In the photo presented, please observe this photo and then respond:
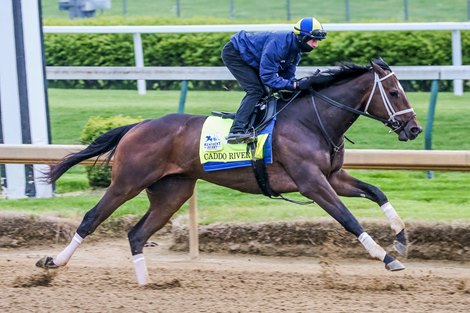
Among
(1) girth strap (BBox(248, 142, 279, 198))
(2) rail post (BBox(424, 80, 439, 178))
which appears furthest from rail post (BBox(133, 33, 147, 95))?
(1) girth strap (BBox(248, 142, 279, 198))

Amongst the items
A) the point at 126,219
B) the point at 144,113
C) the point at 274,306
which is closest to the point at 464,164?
the point at 274,306

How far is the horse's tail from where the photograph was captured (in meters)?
8.32

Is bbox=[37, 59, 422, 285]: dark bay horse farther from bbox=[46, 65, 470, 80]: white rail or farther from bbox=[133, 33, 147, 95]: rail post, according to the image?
bbox=[133, 33, 147, 95]: rail post

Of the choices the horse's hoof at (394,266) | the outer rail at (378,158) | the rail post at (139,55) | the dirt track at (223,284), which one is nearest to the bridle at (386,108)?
the outer rail at (378,158)

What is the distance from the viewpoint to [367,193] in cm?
796

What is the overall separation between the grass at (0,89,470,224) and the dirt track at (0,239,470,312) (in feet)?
1.83

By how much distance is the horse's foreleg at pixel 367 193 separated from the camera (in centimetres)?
777

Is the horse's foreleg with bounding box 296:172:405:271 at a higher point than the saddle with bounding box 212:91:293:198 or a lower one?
lower

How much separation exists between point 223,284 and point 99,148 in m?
1.55

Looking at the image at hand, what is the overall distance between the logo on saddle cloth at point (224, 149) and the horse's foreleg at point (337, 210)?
40 cm

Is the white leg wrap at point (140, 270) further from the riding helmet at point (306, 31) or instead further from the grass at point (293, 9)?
the grass at point (293, 9)

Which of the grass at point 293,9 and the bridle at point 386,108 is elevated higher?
the bridle at point 386,108

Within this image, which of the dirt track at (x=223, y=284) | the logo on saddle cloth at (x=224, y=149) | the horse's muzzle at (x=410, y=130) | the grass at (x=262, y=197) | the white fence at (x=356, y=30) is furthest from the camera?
the white fence at (x=356, y=30)

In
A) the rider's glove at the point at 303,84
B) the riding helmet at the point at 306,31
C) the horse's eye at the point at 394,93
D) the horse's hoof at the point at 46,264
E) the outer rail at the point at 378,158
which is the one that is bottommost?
the horse's hoof at the point at 46,264
